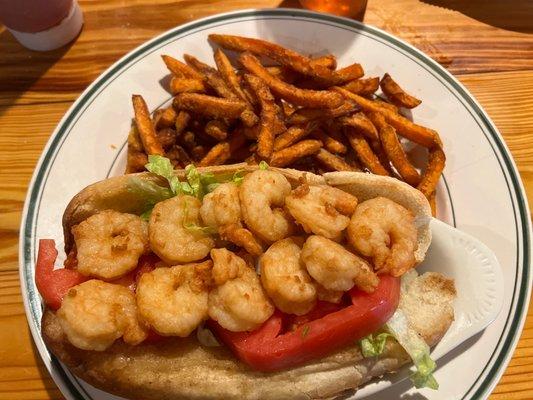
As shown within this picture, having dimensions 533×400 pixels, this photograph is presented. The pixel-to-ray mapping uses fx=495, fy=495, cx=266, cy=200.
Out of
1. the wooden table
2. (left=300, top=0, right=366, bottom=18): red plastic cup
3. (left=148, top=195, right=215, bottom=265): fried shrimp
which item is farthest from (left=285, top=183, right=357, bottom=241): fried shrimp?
(left=300, top=0, right=366, bottom=18): red plastic cup

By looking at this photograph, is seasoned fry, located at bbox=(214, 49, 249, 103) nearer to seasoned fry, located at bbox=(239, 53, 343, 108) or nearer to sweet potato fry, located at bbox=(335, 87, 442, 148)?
seasoned fry, located at bbox=(239, 53, 343, 108)

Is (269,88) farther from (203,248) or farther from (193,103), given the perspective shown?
(203,248)

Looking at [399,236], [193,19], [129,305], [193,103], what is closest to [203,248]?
[129,305]

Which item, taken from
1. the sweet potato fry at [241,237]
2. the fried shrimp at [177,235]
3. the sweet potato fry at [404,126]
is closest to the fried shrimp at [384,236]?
the sweet potato fry at [241,237]

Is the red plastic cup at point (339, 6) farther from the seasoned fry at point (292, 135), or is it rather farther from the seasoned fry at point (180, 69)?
the seasoned fry at point (292, 135)

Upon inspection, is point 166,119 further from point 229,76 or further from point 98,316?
point 98,316

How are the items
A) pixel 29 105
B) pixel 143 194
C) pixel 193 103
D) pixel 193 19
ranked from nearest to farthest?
pixel 143 194 → pixel 193 103 → pixel 29 105 → pixel 193 19
